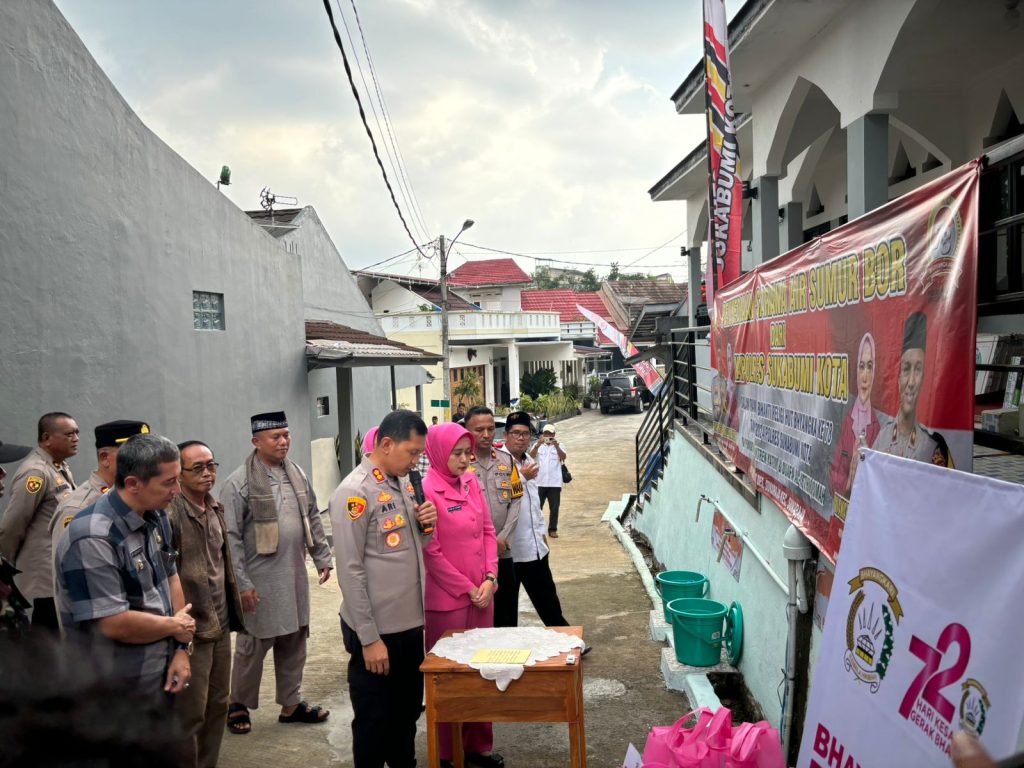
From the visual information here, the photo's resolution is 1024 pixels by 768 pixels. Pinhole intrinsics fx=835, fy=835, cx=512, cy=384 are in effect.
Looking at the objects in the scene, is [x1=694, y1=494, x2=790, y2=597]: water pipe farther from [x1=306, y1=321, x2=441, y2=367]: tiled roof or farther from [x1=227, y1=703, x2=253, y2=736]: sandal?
[x1=306, y1=321, x2=441, y2=367]: tiled roof

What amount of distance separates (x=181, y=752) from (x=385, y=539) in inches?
45.6

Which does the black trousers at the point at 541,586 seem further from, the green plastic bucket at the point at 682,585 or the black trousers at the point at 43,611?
the black trousers at the point at 43,611

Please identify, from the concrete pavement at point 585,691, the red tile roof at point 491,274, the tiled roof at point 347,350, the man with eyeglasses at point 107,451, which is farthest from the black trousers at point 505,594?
the red tile roof at point 491,274

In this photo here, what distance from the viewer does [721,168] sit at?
7.43 m

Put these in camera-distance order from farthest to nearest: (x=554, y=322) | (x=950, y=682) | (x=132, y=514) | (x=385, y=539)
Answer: (x=554, y=322) → (x=385, y=539) → (x=132, y=514) → (x=950, y=682)

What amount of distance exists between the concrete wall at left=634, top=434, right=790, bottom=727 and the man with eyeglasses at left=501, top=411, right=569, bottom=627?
4.11ft

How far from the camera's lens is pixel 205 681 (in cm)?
381

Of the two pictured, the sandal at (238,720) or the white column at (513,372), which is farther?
the white column at (513,372)

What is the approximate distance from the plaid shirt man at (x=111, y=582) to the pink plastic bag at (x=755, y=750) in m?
2.16

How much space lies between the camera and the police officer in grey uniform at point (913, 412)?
7.97 ft

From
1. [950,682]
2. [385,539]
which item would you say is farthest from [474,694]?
[950,682]

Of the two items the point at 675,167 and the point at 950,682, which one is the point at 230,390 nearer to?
the point at 675,167

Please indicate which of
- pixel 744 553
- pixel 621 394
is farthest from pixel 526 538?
pixel 621 394

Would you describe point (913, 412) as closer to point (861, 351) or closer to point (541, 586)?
point (861, 351)
